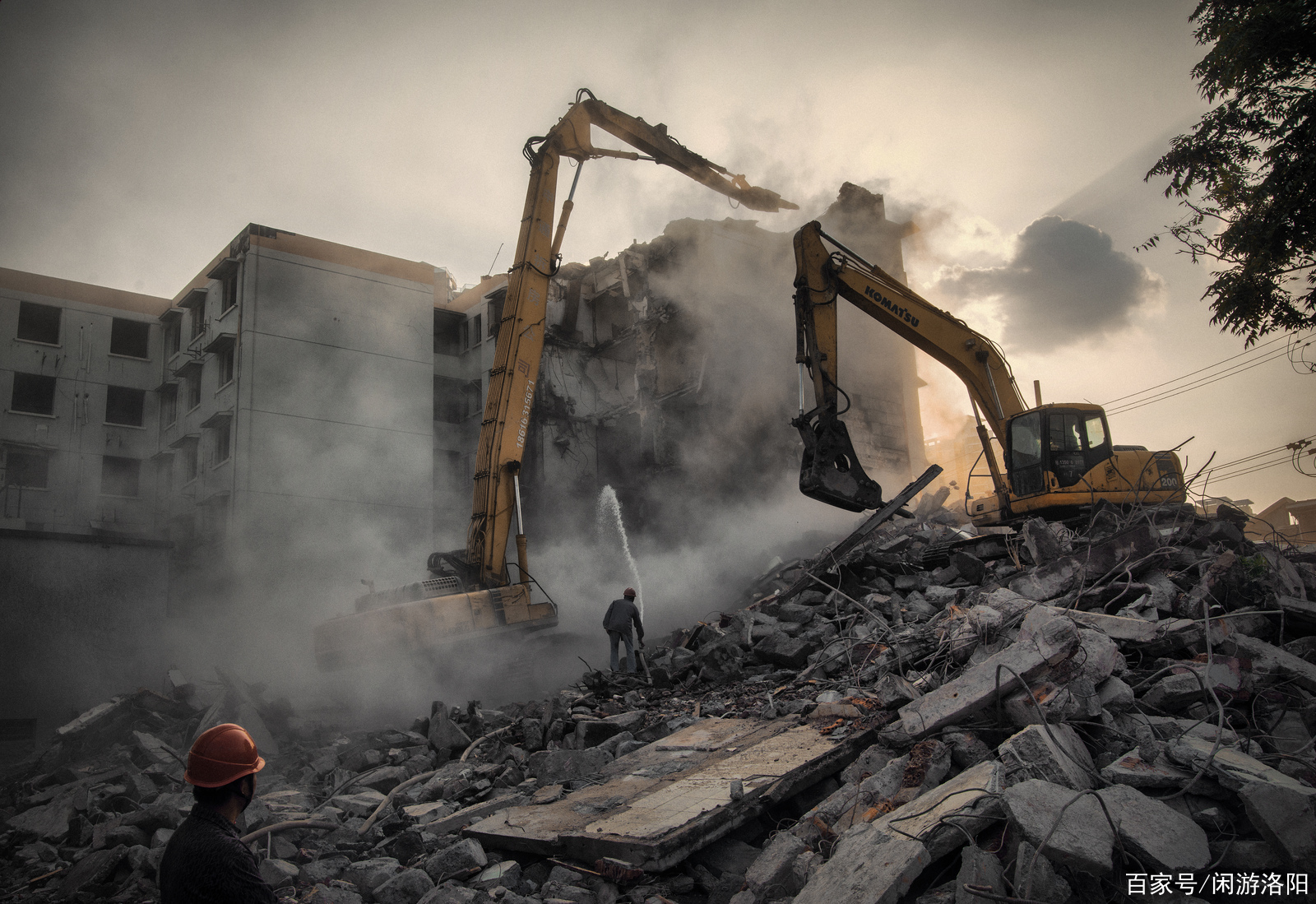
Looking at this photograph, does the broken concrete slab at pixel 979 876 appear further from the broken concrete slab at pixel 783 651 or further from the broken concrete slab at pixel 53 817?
the broken concrete slab at pixel 53 817

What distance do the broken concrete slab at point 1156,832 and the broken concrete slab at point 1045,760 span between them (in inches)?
13.1

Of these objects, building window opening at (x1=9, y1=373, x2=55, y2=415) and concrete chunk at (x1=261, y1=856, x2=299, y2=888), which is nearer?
concrete chunk at (x1=261, y1=856, x2=299, y2=888)

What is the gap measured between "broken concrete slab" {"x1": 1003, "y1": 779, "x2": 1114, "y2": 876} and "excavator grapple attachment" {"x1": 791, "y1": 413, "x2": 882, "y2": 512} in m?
5.21

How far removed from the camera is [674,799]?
4.79 m

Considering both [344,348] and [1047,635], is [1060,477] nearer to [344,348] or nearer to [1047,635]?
[1047,635]

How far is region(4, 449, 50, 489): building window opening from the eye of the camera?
2095 centimetres

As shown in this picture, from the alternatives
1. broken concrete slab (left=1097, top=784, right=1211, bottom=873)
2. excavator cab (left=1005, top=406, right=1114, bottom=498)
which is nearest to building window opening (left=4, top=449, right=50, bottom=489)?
excavator cab (left=1005, top=406, right=1114, bottom=498)

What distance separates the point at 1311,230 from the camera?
7887 millimetres

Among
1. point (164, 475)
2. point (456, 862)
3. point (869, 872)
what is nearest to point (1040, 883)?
point (869, 872)

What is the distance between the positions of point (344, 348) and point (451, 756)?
15.4 meters

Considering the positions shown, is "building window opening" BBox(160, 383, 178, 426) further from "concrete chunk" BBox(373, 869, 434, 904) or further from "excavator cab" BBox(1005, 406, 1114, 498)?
"excavator cab" BBox(1005, 406, 1114, 498)

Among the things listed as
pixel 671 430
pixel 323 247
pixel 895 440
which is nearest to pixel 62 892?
pixel 671 430

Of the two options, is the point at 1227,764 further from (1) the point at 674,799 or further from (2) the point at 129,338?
(2) the point at 129,338

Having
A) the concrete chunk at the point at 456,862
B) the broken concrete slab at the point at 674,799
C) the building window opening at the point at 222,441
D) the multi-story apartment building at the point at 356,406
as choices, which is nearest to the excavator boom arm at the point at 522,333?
the broken concrete slab at the point at 674,799
